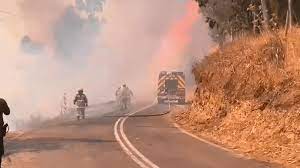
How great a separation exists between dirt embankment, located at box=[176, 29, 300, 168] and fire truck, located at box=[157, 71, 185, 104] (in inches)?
604

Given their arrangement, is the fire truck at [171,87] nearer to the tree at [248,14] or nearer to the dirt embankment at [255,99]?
the tree at [248,14]

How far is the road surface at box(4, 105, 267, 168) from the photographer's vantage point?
549 inches

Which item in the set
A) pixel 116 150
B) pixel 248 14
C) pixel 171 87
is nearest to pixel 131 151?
pixel 116 150

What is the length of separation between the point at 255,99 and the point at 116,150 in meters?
5.32

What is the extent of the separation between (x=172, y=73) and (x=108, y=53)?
6179cm

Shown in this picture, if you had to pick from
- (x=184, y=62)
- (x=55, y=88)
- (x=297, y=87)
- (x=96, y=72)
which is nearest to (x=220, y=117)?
(x=297, y=87)

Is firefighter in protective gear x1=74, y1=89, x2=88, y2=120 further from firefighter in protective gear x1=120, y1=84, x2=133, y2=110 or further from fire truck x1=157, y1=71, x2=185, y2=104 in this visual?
fire truck x1=157, y1=71, x2=185, y2=104

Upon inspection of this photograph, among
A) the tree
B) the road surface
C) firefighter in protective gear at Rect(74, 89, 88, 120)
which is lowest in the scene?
the road surface

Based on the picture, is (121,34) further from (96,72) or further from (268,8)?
(268,8)

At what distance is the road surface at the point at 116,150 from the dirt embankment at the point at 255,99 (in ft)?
3.53

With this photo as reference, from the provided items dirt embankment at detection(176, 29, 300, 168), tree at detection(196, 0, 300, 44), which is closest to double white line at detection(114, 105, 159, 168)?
dirt embankment at detection(176, 29, 300, 168)

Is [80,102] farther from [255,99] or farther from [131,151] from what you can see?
[131,151]

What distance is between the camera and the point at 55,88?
110 metres

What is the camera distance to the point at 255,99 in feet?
63.5
